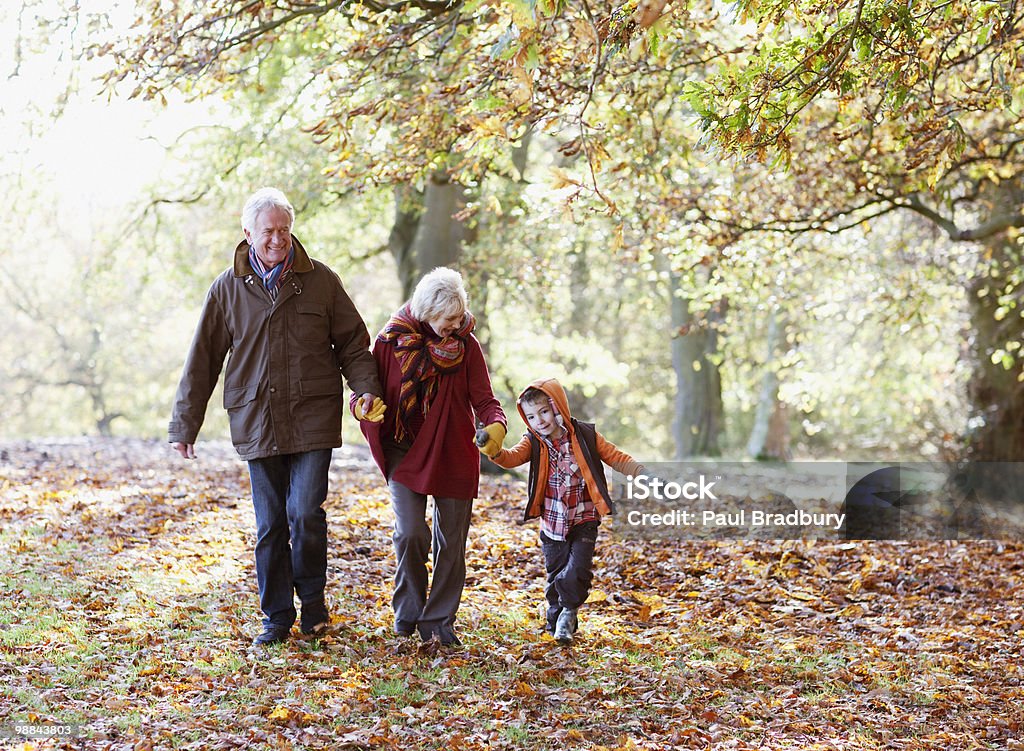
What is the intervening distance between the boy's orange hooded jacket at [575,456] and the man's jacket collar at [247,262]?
1381mm

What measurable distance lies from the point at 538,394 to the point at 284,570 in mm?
1650

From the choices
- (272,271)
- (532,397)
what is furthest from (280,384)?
(532,397)

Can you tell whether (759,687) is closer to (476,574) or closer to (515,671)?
(515,671)

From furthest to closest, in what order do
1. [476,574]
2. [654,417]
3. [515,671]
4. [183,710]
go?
1. [654,417]
2. [476,574]
3. [515,671]
4. [183,710]

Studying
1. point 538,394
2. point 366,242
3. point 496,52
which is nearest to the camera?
point 496,52

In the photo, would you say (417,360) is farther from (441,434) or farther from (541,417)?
(541,417)

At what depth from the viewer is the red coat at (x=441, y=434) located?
215 inches

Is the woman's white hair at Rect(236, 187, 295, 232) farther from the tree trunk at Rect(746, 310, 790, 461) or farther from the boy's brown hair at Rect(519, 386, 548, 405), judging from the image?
the tree trunk at Rect(746, 310, 790, 461)

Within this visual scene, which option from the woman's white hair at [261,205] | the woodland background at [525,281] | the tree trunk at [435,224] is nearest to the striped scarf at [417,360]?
the woman's white hair at [261,205]

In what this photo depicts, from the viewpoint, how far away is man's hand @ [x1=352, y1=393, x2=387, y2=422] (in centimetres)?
525

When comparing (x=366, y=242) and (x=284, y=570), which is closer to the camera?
(x=284, y=570)

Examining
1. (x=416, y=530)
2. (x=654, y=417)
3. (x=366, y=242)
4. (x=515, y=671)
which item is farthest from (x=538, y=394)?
(x=654, y=417)

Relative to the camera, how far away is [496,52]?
4.06 meters

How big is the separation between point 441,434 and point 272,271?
3.98 ft
